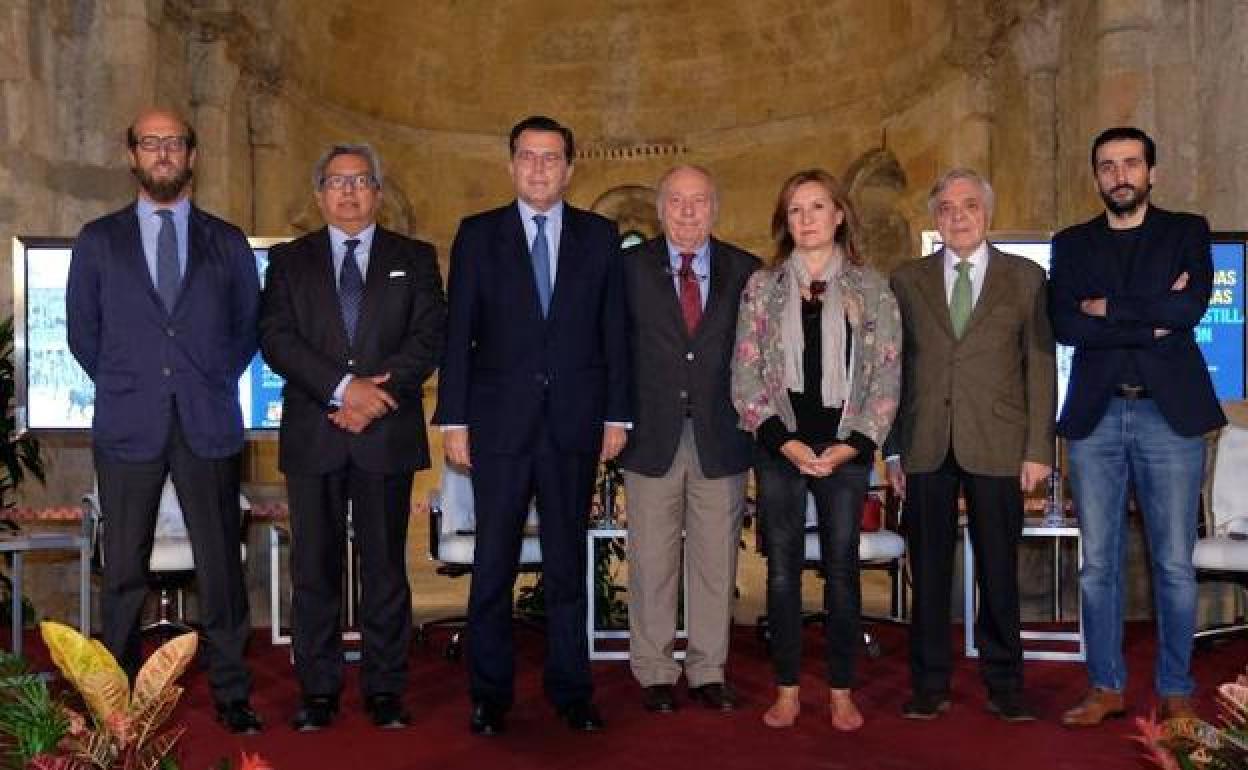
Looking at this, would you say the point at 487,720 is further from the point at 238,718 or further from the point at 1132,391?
the point at 1132,391

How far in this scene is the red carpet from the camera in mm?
4117

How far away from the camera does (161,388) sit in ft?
14.4

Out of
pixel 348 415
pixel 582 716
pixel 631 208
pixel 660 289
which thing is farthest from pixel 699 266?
pixel 631 208

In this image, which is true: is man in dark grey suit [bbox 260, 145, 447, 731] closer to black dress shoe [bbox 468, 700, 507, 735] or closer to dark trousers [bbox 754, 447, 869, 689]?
black dress shoe [bbox 468, 700, 507, 735]

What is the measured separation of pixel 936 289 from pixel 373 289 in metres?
1.88

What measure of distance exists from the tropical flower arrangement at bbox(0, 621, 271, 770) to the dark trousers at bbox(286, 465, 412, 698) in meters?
2.55

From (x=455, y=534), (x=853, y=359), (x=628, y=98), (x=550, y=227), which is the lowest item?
(x=455, y=534)

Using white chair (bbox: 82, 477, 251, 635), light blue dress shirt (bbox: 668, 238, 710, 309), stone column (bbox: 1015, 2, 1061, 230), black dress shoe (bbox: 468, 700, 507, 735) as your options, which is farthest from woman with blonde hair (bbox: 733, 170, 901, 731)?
stone column (bbox: 1015, 2, 1061, 230)

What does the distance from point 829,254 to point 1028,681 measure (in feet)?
6.60

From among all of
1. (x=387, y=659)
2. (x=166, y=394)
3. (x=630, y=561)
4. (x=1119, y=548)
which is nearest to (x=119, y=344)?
(x=166, y=394)

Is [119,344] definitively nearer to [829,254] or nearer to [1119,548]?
[829,254]

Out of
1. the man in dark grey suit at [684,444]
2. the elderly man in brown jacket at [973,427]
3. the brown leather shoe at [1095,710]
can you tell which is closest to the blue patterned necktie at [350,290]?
the man in dark grey suit at [684,444]

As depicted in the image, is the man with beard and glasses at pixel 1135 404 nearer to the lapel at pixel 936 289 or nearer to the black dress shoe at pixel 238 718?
the lapel at pixel 936 289

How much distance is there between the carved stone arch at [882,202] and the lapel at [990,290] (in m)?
8.82
